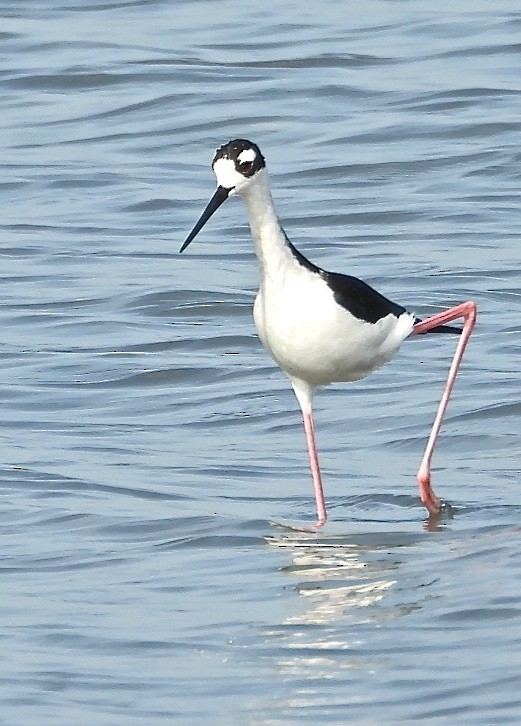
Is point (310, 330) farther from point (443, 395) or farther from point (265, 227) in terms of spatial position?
point (443, 395)

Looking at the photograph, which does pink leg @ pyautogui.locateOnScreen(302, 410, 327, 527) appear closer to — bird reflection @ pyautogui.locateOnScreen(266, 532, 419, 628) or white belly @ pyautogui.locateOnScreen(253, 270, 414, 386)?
bird reflection @ pyautogui.locateOnScreen(266, 532, 419, 628)

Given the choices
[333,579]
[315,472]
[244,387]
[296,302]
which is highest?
[244,387]

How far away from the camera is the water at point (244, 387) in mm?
5711

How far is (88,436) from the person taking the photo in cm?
877

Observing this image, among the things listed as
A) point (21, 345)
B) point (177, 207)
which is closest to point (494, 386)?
point (21, 345)

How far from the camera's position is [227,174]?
7359 mm

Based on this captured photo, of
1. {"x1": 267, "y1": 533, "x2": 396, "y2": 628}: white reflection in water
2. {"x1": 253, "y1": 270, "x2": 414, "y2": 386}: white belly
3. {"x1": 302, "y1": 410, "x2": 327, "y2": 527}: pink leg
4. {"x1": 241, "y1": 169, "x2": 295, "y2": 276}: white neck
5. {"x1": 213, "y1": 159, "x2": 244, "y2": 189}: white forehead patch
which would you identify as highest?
Result: {"x1": 213, "y1": 159, "x2": 244, "y2": 189}: white forehead patch

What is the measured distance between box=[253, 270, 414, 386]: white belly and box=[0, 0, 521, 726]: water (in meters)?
0.62

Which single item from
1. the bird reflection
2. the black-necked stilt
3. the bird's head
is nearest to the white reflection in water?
the bird reflection

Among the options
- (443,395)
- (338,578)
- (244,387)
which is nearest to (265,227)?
(443,395)

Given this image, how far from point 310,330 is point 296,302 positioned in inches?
4.7

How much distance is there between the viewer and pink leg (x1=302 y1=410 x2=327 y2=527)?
751cm

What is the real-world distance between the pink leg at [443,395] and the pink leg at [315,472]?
0.41 meters

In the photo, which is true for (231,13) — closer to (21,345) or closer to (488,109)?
(488,109)
